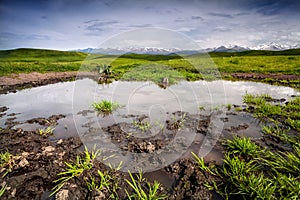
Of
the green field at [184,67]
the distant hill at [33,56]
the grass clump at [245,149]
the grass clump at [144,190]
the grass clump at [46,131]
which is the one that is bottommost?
the grass clump at [144,190]

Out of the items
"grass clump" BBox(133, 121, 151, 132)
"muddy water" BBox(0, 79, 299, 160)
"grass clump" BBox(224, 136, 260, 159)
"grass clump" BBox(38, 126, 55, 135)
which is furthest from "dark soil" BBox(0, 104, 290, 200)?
"grass clump" BBox(224, 136, 260, 159)

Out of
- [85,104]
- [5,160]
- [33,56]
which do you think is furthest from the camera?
[33,56]

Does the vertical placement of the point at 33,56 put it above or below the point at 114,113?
above

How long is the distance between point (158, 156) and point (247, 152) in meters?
2.42

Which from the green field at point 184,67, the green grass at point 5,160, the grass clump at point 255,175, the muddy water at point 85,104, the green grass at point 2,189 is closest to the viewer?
the grass clump at point 255,175

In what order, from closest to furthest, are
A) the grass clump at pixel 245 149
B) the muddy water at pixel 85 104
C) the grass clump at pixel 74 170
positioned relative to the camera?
the grass clump at pixel 74 170 → the grass clump at pixel 245 149 → the muddy water at pixel 85 104

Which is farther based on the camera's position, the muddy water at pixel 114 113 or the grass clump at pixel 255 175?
the muddy water at pixel 114 113

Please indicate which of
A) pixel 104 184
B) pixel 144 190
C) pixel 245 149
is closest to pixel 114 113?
pixel 104 184

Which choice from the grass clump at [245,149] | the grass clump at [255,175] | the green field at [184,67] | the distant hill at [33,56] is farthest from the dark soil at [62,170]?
the distant hill at [33,56]

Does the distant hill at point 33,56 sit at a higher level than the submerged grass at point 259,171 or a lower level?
higher

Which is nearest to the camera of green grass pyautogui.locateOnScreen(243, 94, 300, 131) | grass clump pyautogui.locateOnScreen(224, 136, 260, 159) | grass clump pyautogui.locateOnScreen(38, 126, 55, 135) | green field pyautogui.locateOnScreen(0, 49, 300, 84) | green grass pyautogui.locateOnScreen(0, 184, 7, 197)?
green grass pyautogui.locateOnScreen(0, 184, 7, 197)

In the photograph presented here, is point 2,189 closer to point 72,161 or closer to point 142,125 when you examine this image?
point 72,161

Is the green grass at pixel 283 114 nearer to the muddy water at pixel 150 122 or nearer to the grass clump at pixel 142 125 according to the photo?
the muddy water at pixel 150 122

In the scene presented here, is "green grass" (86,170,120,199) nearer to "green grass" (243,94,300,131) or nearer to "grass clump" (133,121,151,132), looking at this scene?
"grass clump" (133,121,151,132)
